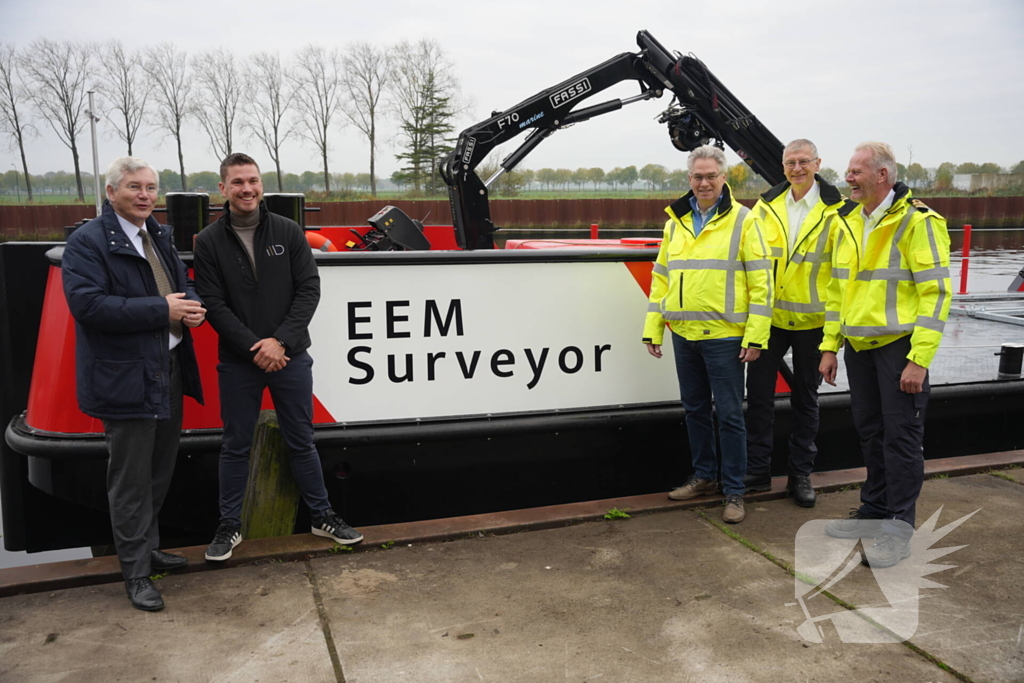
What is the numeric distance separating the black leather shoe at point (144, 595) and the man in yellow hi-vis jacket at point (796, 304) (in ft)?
9.00

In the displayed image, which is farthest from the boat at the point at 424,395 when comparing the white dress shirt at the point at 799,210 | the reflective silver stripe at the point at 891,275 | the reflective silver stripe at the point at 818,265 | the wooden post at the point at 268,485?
the reflective silver stripe at the point at 891,275

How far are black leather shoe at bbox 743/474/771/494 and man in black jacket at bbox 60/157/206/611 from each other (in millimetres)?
2737

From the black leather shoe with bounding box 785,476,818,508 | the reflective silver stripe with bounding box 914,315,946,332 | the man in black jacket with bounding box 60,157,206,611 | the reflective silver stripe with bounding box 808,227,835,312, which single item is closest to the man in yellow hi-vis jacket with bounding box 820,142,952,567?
the reflective silver stripe with bounding box 914,315,946,332

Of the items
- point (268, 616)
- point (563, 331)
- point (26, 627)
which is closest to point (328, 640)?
point (268, 616)

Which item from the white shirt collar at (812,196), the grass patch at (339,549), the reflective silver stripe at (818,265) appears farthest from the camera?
the white shirt collar at (812,196)

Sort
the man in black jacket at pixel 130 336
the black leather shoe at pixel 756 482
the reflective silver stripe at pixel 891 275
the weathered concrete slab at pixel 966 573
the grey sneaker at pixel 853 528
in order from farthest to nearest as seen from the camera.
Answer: the black leather shoe at pixel 756 482, the grey sneaker at pixel 853 528, the reflective silver stripe at pixel 891 275, the man in black jacket at pixel 130 336, the weathered concrete slab at pixel 966 573

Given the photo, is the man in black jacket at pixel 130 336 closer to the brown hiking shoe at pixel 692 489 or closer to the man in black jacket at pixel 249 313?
the man in black jacket at pixel 249 313

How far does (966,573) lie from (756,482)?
112 centimetres

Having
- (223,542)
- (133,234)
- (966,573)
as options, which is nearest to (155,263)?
(133,234)

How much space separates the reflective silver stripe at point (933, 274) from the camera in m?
3.18

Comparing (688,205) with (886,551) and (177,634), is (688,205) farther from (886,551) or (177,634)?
(177,634)

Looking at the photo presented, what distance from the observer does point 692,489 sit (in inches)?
159

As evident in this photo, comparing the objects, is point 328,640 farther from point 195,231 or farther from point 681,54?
point 681,54

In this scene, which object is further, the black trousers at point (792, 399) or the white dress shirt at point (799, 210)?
the black trousers at point (792, 399)
